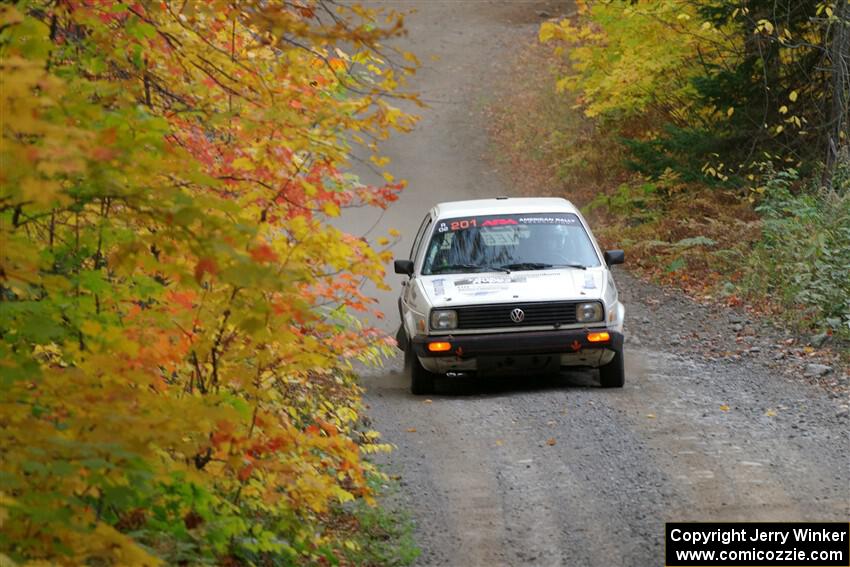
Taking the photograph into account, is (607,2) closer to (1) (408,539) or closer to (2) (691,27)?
(2) (691,27)

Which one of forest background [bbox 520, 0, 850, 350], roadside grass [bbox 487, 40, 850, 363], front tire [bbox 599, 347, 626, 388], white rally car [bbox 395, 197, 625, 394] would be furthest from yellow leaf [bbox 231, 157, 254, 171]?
forest background [bbox 520, 0, 850, 350]

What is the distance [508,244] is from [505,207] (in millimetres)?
580

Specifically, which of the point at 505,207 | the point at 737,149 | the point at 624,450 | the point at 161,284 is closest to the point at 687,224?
the point at 737,149

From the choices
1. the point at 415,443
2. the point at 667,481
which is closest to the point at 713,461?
the point at 667,481

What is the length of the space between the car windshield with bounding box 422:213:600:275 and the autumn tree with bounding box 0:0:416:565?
3653 millimetres

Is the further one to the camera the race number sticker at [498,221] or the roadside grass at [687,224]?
the roadside grass at [687,224]

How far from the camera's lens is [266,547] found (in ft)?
18.9

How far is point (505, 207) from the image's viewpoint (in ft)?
39.4

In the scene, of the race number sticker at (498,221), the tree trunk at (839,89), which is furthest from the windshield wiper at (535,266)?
the tree trunk at (839,89)

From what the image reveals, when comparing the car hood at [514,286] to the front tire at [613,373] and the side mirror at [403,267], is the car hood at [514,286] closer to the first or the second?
the side mirror at [403,267]

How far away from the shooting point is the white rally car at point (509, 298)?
10602 millimetres

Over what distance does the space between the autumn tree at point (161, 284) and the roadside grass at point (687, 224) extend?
7.60m

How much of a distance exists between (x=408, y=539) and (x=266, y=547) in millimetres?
1584

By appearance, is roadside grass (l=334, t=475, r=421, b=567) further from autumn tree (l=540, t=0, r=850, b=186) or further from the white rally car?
autumn tree (l=540, t=0, r=850, b=186)
